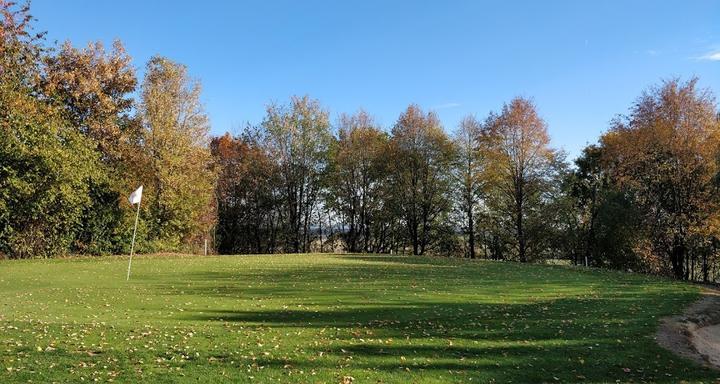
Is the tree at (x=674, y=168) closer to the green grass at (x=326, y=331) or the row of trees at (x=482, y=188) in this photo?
the row of trees at (x=482, y=188)

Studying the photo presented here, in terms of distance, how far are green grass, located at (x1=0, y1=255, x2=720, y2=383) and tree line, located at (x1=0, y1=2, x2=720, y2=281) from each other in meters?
11.9

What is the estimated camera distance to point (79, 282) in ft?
58.3

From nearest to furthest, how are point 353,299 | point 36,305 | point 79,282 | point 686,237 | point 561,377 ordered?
1. point 561,377
2. point 36,305
3. point 353,299
4. point 79,282
5. point 686,237

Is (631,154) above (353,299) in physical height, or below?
above

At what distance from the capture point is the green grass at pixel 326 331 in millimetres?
7910

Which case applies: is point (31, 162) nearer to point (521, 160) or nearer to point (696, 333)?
point (696, 333)

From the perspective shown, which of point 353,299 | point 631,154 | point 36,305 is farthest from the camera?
point 631,154

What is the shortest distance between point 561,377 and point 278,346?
205 inches

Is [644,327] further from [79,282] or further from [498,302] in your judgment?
[79,282]

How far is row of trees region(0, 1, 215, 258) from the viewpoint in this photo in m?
A: 26.8

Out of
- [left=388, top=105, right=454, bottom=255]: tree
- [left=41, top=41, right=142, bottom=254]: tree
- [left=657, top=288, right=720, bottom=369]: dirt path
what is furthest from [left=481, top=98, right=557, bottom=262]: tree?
[left=41, top=41, right=142, bottom=254]: tree

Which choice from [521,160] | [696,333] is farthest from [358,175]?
[696,333]

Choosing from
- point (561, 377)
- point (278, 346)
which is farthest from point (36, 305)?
point (561, 377)

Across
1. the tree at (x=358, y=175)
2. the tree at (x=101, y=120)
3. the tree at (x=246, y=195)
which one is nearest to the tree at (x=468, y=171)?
the tree at (x=358, y=175)
